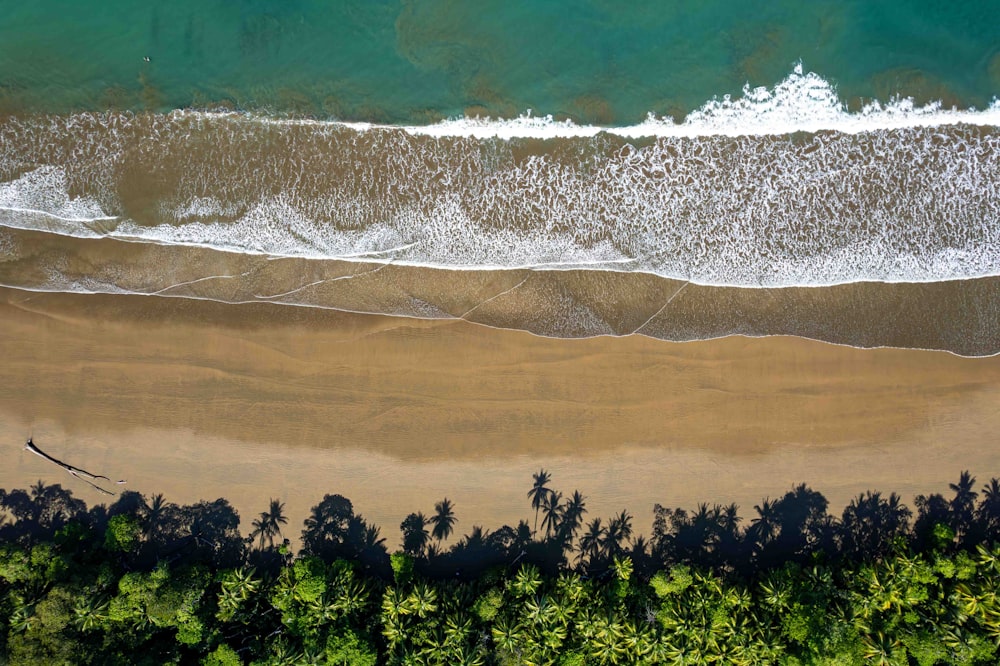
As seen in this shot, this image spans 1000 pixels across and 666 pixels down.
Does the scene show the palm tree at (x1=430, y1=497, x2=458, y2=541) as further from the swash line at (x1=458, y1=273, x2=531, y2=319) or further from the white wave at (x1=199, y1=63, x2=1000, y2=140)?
the white wave at (x1=199, y1=63, x2=1000, y2=140)

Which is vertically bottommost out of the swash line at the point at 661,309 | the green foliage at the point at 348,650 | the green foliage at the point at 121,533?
the green foliage at the point at 348,650

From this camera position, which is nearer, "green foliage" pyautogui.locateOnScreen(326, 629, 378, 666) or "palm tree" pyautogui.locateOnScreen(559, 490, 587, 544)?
"green foliage" pyautogui.locateOnScreen(326, 629, 378, 666)

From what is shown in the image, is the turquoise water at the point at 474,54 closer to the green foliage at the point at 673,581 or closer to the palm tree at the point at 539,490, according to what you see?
the palm tree at the point at 539,490

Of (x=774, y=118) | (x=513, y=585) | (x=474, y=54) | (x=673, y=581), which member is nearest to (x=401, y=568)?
(x=513, y=585)

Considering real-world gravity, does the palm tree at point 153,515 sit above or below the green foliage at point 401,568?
above

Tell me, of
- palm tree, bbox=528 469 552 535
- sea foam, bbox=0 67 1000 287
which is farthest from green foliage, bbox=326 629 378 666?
sea foam, bbox=0 67 1000 287

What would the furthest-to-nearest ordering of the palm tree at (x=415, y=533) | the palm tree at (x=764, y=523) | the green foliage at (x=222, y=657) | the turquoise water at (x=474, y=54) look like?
the palm tree at (x=415, y=533), the palm tree at (x=764, y=523), the turquoise water at (x=474, y=54), the green foliage at (x=222, y=657)

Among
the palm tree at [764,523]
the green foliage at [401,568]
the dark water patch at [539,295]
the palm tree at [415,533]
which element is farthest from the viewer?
the palm tree at [415,533]

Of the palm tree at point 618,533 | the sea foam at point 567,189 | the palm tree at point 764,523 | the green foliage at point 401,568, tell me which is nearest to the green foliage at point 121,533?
the green foliage at point 401,568
